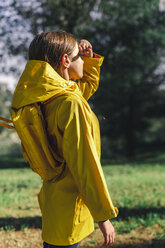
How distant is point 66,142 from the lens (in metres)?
1.67

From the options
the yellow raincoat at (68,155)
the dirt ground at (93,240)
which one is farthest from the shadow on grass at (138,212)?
the yellow raincoat at (68,155)

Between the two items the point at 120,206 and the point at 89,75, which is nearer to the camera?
the point at 89,75

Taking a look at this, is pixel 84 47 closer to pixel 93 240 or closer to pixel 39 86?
pixel 39 86

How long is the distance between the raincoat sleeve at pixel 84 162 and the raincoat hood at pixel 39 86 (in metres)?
0.15

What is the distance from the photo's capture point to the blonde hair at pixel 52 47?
189 cm

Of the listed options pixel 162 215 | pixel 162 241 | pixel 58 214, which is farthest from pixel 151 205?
pixel 58 214

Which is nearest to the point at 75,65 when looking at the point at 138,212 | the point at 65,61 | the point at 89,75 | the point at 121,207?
the point at 65,61

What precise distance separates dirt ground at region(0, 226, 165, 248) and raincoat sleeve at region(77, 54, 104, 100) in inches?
79.4

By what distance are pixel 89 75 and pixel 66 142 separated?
1019mm

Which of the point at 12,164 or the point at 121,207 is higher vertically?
the point at 121,207

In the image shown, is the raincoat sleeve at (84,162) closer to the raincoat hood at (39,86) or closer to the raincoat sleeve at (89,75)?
the raincoat hood at (39,86)

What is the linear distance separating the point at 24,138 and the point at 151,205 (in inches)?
165

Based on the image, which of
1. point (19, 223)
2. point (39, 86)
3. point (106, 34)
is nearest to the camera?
point (39, 86)

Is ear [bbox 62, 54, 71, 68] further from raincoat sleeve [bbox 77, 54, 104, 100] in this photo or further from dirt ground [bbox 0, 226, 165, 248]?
dirt ground [bbox 0, 226, 165, 248]
